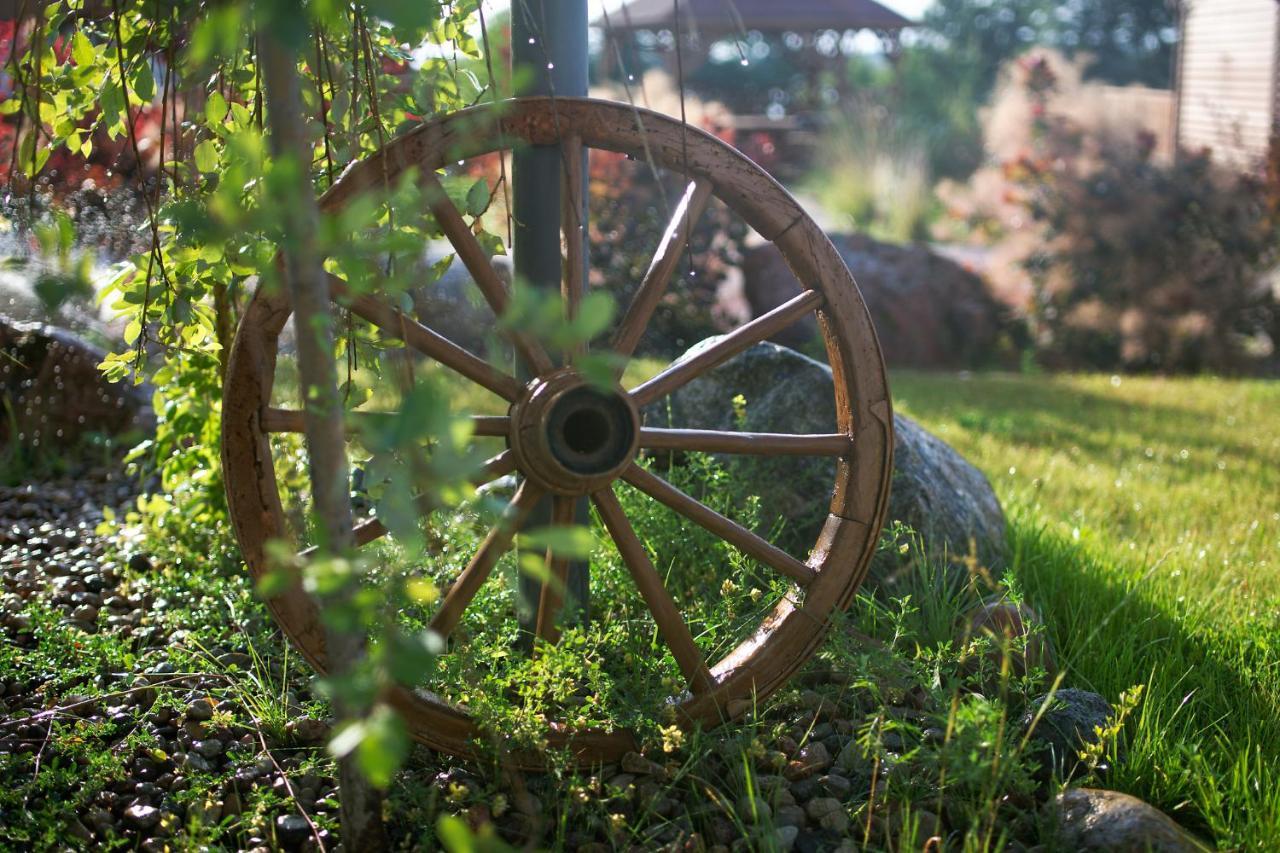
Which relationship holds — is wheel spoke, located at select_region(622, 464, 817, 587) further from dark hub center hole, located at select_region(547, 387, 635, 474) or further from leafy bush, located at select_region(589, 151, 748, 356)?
leafy bush, located at select_region(589, 151, 748, 356)

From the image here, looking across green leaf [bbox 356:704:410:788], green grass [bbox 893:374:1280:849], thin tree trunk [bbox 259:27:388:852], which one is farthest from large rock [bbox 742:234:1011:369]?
green leaf [bbox 356:704:410:788]

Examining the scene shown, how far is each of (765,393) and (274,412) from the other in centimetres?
160

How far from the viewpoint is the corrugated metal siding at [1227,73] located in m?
Result: 11.2

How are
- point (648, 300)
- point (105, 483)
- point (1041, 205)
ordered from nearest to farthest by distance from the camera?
1. point (648, 300)
2. point (105, 483)
3. point (1041, 205)

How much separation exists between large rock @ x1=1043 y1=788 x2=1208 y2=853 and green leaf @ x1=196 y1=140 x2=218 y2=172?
1938 mm

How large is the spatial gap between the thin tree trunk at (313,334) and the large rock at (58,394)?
309 cm

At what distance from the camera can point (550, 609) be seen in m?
2.31

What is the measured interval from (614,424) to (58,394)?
9.90ft

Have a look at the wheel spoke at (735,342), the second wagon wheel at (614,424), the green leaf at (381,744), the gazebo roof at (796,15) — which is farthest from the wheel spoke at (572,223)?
the gazebo roof at (796,15)

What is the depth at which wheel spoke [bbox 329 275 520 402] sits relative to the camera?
2070 millimetres

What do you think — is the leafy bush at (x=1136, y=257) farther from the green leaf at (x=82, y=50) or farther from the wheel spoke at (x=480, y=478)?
the green leaf at (x=82, y=50)

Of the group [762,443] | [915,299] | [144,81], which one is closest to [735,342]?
[762,443]

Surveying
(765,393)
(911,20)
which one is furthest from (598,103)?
(911,20)

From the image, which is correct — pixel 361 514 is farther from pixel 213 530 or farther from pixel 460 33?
pixel 460 33
